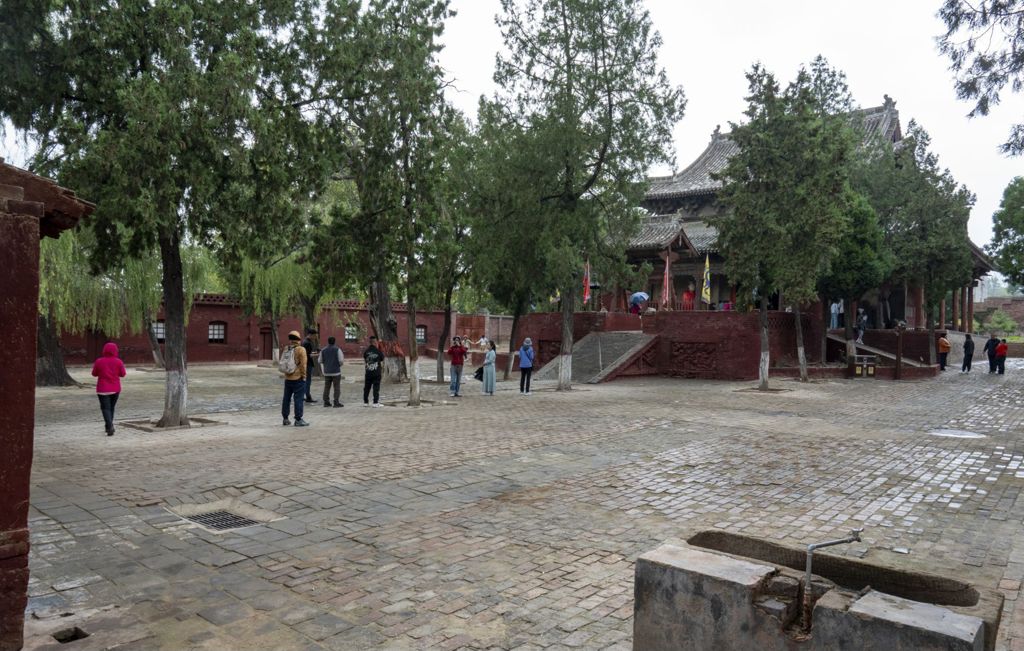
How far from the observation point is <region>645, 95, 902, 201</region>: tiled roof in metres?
34.3

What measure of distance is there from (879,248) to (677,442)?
61.8ft

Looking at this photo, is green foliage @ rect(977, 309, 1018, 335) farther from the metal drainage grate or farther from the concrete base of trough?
the concrete base of trough

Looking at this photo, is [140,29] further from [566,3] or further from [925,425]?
[925,425]

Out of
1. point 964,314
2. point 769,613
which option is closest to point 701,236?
point 964,314

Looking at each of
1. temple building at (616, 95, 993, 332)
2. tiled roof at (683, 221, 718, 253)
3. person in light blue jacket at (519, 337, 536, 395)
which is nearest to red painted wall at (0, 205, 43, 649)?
person in light blue jacket at (519, 337, 536, 395)

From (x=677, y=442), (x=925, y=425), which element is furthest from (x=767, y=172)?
(x=677, y=442)

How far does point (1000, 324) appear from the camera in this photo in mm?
55594

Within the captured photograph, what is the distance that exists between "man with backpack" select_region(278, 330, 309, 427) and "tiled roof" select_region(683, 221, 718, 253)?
21.4m

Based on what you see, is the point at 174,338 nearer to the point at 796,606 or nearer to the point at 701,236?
the point at 796,606

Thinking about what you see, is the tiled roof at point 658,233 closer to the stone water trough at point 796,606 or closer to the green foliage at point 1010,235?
the green foliage at point 1010,235

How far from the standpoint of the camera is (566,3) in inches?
733

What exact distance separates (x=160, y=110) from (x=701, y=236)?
87.0 feet

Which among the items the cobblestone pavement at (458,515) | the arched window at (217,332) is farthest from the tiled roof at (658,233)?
the arched window at (217,332)

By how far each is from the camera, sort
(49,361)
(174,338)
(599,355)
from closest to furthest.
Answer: (174,338) < (49,361) < (599,355)
